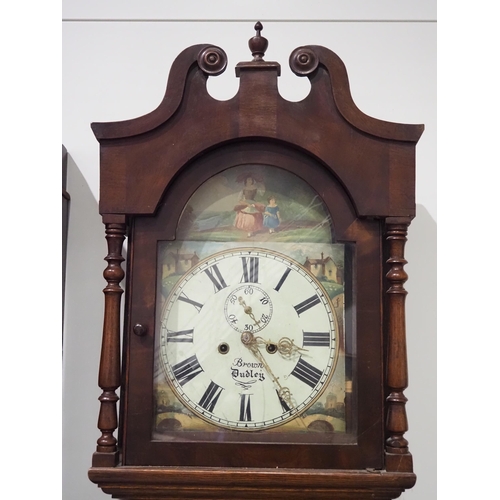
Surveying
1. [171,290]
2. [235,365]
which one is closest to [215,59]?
[171,290]

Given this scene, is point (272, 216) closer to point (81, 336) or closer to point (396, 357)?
point (396, 357)

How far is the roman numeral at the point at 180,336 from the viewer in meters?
0.96

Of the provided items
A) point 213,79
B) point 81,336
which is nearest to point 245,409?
point 81,336

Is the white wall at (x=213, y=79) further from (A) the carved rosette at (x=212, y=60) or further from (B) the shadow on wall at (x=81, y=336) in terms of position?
(A) the carved rosette at (x=212, y=60)

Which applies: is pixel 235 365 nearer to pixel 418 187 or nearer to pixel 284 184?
pixel 284 184

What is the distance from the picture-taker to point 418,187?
122cm

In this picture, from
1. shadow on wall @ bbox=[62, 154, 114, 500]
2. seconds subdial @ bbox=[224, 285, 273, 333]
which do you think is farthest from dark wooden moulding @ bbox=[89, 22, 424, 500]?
shadow on wall @ bbox=[62, 154, 114, 500]

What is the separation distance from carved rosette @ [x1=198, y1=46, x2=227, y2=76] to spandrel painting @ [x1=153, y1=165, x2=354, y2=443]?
0.15 meters

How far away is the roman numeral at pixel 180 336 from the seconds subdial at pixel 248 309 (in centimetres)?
6

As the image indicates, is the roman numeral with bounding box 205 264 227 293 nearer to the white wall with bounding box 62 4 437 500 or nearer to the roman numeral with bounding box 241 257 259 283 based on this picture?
the roman numeral with bounding box 241 257 259 283

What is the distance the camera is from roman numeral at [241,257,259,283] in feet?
3.17

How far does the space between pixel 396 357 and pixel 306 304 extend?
150mm

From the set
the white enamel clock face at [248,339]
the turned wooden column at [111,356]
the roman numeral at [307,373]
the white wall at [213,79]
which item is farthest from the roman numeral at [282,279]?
the white wall at [213,79]

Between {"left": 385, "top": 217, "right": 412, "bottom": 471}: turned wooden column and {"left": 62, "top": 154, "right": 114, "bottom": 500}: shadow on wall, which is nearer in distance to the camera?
{"left": 385, "top": 217, "right": 412, "bottom": 471}: turned wooden column
